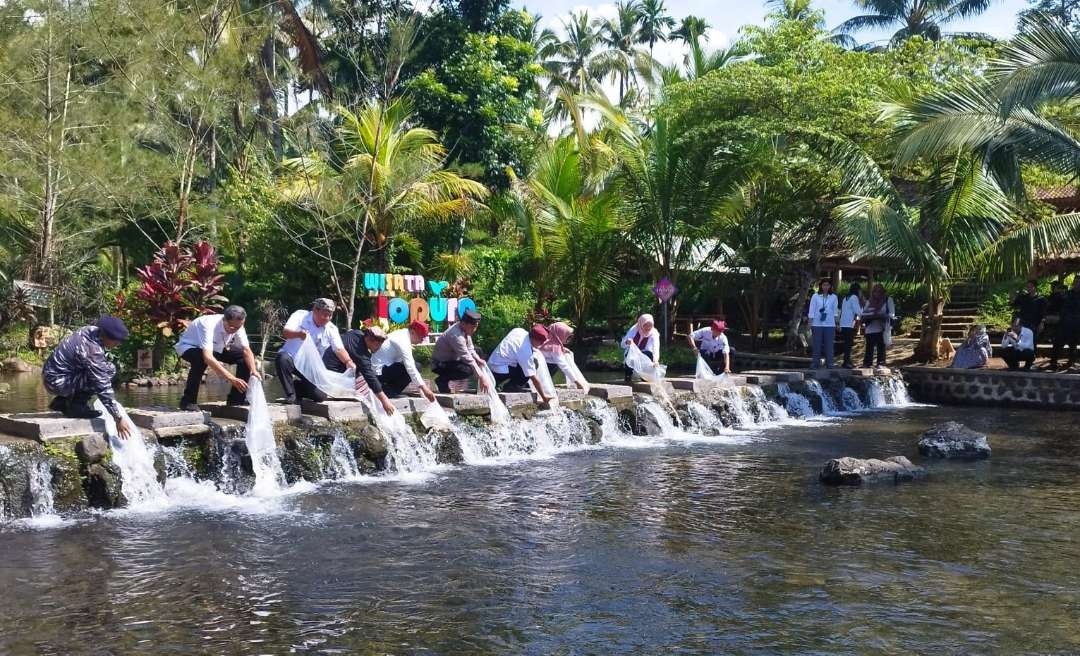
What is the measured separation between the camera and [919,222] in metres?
21.8

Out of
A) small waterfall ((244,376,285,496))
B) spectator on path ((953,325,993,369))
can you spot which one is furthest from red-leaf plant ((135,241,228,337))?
spectator on path ((953,325,993,369))

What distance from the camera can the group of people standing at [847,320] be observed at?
62.2ft

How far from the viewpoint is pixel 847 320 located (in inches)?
791

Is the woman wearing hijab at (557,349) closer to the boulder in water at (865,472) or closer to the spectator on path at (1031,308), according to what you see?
the boulder in water at (865,472)

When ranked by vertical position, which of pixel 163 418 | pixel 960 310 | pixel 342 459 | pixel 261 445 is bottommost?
pixel 342 459

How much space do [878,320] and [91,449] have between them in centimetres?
1556

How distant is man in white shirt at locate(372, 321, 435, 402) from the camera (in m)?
11.8

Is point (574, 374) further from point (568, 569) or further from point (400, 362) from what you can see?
point (568, 569)

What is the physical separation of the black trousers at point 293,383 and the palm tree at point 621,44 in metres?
39.3

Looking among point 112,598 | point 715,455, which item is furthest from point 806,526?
point 112,598

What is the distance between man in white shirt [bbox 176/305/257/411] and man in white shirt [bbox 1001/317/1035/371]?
14887 mm

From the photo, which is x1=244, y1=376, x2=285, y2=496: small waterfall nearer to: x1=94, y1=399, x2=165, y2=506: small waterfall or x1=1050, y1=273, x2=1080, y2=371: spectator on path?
x1=94, y1=399, x2=165, y2=506: small waterfall

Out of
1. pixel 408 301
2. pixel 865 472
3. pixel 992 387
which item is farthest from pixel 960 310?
pixel 865 472

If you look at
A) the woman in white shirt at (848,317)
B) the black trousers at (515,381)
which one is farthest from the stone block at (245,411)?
the woman in white shirt at (848,317)
